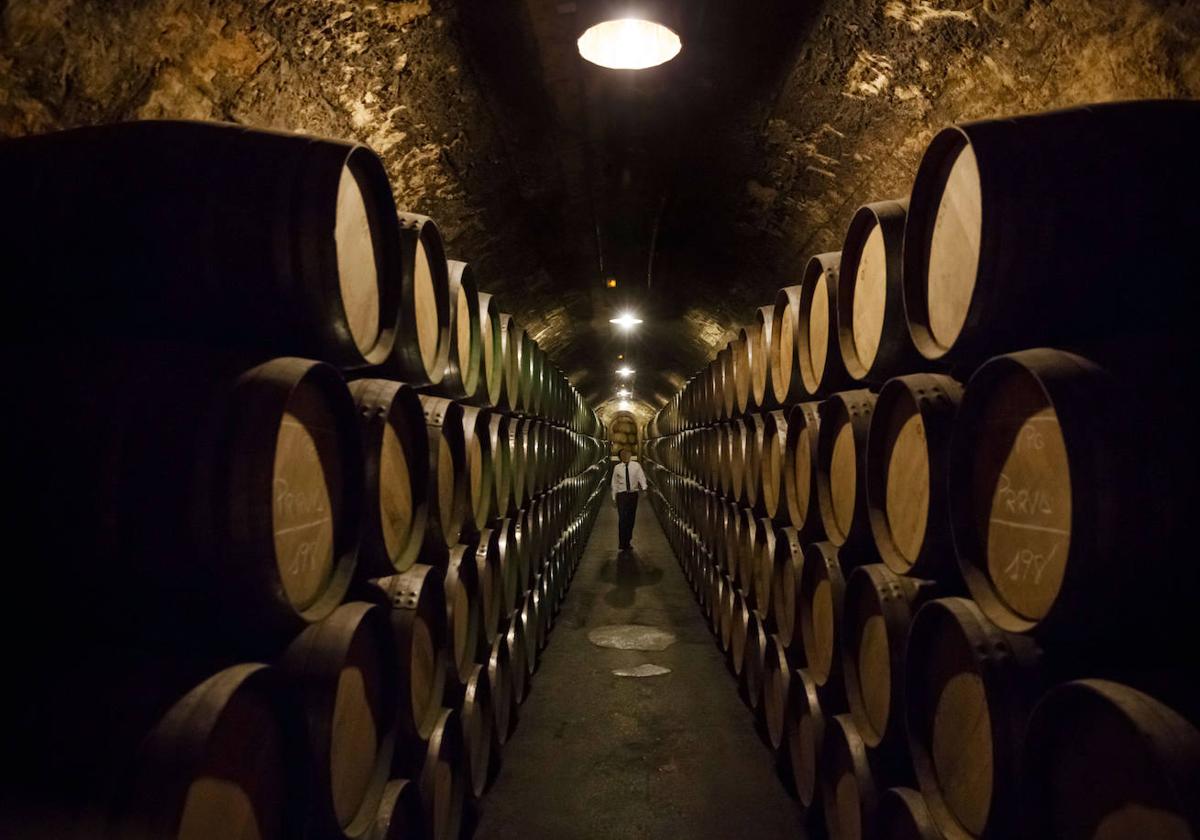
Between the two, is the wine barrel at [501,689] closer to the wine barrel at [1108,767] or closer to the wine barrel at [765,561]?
the wine barrel at [765,561]

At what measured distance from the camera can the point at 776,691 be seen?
13.7 ft

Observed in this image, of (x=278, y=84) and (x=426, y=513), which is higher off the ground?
(x=278, y=84)

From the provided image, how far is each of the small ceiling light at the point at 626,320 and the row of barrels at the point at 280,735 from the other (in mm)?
7532

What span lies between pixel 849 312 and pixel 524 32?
2.19 m

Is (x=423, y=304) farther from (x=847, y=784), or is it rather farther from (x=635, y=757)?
(x=635, y=757)

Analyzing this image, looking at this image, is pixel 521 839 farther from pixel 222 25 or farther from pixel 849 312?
pixel 222 25

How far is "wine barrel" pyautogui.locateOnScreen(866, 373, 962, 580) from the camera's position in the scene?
2.05 metres

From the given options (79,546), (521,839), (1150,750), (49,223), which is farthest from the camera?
(521,839)

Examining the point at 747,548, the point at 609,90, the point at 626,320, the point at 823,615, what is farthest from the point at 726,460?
the point at 626,320

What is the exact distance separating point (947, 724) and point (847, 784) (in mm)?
1090

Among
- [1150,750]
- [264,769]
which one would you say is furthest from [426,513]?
[1150,750]

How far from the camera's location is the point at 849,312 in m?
2.90

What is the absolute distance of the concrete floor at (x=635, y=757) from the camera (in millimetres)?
3537

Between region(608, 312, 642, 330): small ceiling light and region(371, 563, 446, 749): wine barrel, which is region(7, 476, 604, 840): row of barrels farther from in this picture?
region(608, 312, 642, 330): small ceiling light
